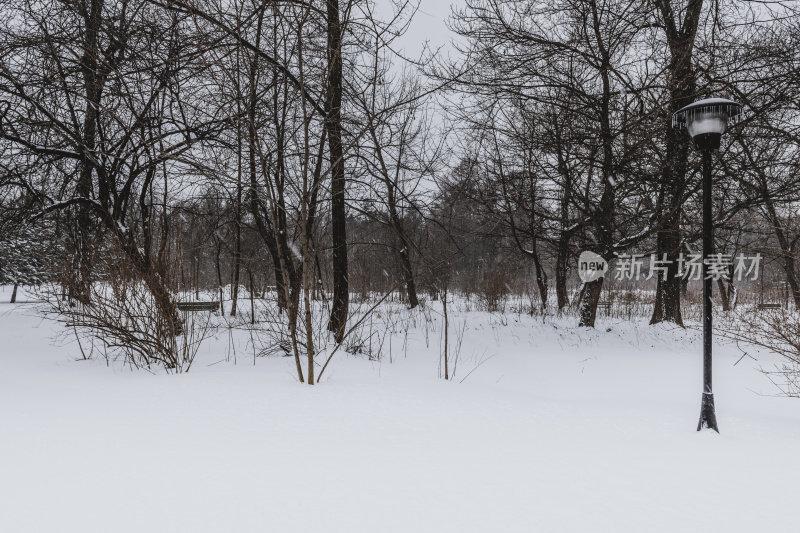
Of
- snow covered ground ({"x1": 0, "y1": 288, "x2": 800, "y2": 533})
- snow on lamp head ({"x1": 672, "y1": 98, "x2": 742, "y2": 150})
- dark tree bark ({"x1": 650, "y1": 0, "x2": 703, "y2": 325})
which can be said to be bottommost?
snow covered ground ({"x1": 0, "y1": 288, "x2": 800, "y2": 533})

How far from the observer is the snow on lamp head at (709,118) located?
11.8 feet

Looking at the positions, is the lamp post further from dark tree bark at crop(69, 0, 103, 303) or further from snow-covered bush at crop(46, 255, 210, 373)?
dark tree bark at crop(69, 0, 103, 303)

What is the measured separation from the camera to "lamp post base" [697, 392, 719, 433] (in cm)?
356

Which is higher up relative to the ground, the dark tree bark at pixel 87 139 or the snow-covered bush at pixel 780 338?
the dark tree bark at pixel 87 139

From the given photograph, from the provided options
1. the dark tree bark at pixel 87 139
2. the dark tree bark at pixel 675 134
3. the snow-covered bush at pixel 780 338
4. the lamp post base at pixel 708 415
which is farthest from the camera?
the dark tree bark at pixel 675 134

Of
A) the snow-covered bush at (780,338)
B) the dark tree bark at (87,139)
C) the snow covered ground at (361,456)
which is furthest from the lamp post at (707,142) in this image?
the dark tree bark at (87,139)

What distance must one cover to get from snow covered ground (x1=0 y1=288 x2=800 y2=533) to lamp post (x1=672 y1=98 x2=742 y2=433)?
0.22 m

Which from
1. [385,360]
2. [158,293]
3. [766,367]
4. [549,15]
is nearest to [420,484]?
[158,293]

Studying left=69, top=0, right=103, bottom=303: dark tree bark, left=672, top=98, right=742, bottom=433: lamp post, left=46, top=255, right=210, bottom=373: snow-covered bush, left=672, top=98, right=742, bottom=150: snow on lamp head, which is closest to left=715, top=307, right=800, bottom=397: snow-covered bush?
left=672, top=98, right=742, bottom=433: lamp post

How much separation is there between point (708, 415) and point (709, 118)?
231 centimetres

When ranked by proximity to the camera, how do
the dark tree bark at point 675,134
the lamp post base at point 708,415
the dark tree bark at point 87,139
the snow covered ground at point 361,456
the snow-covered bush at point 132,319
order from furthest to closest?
the dark tree bark at point 675,134 < the dark tree bark at point 87,139 < the snow-covered bush at point 132,319 < the lamp post base at point 708,415 < the snow covered ground at point 361,456

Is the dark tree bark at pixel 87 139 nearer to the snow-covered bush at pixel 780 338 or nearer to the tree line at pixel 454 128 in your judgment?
the tree line at pixel 454 128

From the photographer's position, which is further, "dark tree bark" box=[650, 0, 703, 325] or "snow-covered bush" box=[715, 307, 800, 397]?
"dark tree bark" box=[650, 0, 703, 325]

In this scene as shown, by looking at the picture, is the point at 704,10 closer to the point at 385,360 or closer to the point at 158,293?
the point at 385,360
